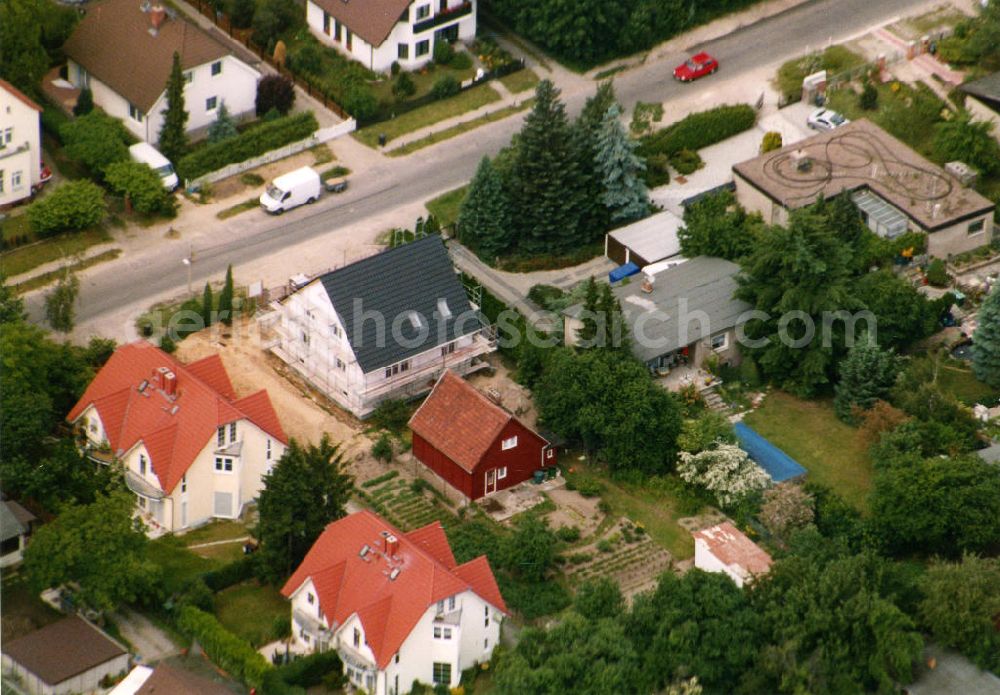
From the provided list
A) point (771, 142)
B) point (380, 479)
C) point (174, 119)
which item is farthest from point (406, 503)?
point (771, 142)

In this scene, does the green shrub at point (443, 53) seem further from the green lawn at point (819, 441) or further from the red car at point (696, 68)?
the green lawn at point (819, 441)

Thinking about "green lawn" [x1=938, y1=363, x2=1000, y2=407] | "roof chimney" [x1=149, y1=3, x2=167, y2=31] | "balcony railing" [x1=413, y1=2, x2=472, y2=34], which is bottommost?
"green lawn" [x1=938, y1=363, x2=1000, y2=407]

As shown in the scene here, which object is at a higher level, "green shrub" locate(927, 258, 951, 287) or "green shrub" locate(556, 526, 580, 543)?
"green shrub" locate(927, 258, 951, 287)

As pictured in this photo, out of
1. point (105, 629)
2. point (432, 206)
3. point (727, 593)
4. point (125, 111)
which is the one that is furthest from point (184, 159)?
point (727, 593)

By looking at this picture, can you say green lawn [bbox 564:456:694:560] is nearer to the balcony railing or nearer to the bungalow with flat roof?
the bungalow with flat roof

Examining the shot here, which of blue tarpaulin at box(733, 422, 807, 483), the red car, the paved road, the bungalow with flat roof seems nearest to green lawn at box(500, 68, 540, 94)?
the paved road

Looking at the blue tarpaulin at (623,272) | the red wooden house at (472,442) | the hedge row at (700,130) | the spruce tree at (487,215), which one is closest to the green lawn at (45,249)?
the spruce tree at (487,215)

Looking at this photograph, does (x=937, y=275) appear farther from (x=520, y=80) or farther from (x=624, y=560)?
(x=520, y=80)
